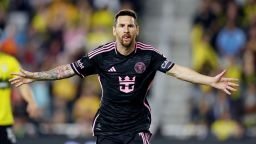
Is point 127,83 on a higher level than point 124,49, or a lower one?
lower

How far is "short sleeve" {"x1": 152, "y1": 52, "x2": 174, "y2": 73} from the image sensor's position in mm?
9594

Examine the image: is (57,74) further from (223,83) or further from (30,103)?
(223,83)

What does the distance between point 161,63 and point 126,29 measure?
0.60 m

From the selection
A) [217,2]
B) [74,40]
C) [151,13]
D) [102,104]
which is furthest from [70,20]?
[102,104]

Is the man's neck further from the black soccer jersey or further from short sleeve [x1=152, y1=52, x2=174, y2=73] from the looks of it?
short sleeve [x1=152, y1=52, x2=174, y2=73]

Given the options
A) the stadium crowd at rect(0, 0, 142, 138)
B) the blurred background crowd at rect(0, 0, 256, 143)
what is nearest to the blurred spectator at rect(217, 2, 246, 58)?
the blurred background crowd at rect(0, 0, 256, 143)

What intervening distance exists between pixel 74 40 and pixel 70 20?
Result: 22.5 inches

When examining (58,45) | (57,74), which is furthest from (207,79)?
(58,45)

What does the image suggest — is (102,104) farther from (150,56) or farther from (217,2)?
(217,2)

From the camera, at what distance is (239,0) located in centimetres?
1784

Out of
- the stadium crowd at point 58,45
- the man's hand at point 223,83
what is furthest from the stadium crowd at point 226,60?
the man's hand at point 223,83

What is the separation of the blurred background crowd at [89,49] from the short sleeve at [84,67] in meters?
4.85

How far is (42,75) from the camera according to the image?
31.9 ft

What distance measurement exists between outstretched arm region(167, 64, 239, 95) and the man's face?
589mm
